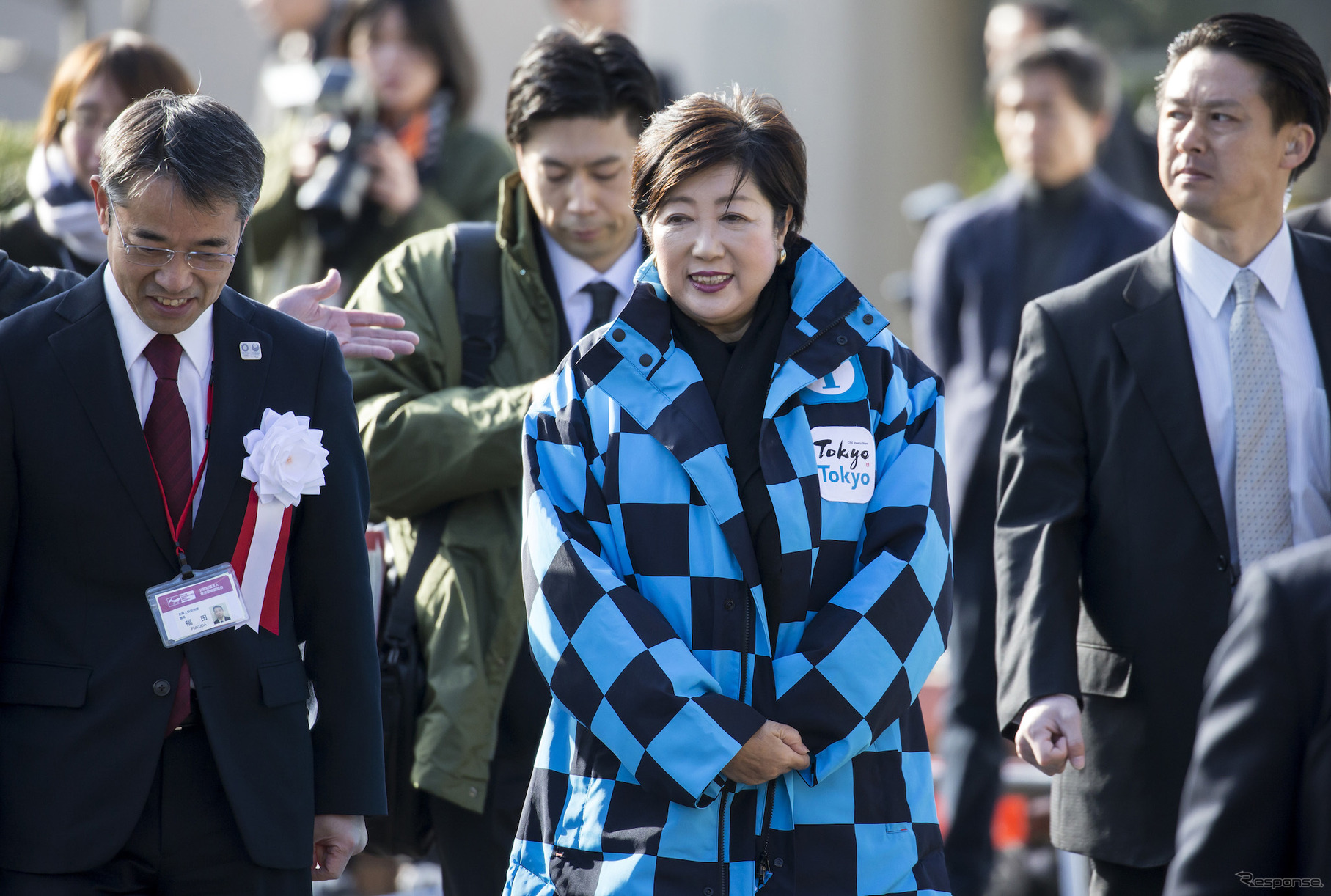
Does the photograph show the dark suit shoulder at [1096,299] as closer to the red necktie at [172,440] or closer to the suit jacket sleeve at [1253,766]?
the suit jacket sleeve at [1253,766]

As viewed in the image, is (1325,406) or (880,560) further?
(1325,406)

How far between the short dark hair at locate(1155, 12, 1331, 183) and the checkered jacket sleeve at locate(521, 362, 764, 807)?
1.60m

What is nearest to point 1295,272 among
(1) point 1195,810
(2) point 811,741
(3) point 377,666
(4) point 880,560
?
(4) point 880,560

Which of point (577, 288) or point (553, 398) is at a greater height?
point (577, 288)

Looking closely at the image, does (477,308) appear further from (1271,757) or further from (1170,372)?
(1271,757)

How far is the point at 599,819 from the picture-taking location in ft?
8.61

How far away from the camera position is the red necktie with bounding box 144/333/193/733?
2.58 meters

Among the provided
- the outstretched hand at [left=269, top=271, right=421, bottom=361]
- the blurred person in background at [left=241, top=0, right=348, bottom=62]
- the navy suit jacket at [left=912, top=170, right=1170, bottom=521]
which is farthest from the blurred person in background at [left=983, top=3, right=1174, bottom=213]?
the outstretched hand at [left=269, top=271, right=421, bottom=361]

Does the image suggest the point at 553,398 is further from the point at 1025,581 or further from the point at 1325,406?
the point at 1325,406

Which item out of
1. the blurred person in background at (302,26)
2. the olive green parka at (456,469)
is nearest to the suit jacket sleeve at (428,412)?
the olive green parka at (456,469)

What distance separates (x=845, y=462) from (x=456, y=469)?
3.32 feet

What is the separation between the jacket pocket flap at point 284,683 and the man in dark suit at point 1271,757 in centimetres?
151

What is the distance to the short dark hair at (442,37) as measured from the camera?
541 centimetres

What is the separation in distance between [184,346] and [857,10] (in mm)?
9545
